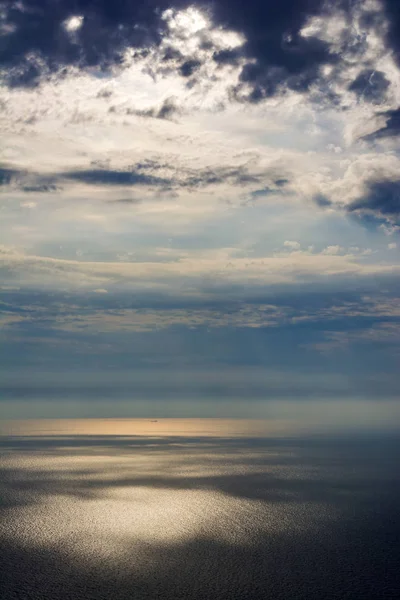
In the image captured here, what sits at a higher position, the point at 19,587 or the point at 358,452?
the point at 19,587

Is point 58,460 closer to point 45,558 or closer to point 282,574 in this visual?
point 45,558

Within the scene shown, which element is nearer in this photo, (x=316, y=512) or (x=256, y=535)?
(x=256, y=535)

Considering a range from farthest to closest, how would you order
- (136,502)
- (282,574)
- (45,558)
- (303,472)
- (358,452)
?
(358,452) → (303,472) → (136,502) → (45,558) → (282,574)

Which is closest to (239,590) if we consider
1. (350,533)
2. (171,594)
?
(171,594)


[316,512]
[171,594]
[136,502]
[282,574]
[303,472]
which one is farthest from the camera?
[303,472]

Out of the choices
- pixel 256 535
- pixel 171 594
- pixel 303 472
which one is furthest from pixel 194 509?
pixel 303 472

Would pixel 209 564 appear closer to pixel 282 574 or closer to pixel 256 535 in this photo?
pixel 282 574
